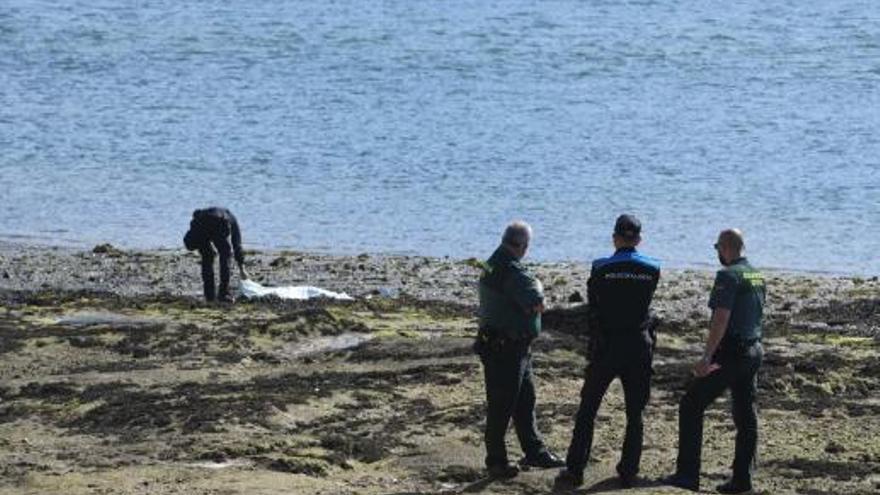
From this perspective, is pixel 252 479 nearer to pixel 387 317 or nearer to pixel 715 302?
pixel 715 302

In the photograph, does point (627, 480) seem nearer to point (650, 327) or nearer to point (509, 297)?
point (650, 327)

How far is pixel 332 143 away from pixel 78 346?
23.0m

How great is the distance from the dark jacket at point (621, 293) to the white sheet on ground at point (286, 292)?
34.7 ft

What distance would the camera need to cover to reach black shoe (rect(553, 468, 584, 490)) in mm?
14633

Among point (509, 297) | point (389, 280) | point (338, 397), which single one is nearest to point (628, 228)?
point (509, 297)

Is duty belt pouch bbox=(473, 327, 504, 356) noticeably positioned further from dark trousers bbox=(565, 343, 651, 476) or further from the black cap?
the black cap

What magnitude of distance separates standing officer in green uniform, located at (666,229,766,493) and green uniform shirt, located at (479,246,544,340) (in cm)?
114

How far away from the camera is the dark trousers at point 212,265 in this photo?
959 inches

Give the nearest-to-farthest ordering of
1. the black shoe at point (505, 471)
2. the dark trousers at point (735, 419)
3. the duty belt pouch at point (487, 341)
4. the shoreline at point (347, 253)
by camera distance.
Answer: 1. the dark trousers at point (735, 419)
2. the duty belt pouch at point (487, 341)
3. the black shoe at point (505, 471)
4. the shoreline at point (347, 253)

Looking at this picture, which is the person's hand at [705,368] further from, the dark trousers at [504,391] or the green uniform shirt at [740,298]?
the dark trousers at [504,391]

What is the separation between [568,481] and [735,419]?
3.82 ft

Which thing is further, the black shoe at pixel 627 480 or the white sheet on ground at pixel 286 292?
the white sheet on ground at pixel 286 292

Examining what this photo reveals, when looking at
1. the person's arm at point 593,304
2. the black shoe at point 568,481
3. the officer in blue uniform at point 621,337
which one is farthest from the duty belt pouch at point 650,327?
the black shoe at point 568,481

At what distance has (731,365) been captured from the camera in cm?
1443
